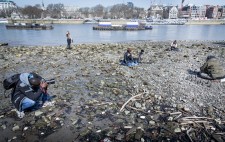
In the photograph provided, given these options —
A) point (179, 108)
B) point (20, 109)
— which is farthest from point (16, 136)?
point (179, 108)

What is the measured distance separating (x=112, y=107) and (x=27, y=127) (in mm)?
3063

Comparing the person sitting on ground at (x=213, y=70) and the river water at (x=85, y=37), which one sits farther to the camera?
the river water at (x=85, y=37)

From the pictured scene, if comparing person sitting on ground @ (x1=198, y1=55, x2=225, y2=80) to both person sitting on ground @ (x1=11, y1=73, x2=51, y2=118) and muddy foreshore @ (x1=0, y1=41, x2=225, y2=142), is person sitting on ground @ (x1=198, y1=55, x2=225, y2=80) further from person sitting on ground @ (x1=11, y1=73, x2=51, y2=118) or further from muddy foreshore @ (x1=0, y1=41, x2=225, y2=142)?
person sitting on ground @ (x1=11, y1=73, x2=51, y2=118)

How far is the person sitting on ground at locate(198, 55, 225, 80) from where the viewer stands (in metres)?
10.6

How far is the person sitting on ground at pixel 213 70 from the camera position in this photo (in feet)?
34.9

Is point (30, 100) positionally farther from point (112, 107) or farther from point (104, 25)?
point (104, 25)

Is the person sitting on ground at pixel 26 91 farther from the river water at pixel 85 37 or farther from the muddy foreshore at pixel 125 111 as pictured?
the river water at pixel 85 37

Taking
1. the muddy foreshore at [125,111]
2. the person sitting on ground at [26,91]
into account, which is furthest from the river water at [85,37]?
the person sitting on ground at [26,91]

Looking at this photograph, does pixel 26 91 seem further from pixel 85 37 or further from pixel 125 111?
pixel 85 37

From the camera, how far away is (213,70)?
1076 centimetres

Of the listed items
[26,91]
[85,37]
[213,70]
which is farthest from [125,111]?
[85,37]

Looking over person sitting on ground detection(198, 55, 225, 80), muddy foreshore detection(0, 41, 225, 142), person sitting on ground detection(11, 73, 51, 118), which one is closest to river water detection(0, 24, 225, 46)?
muddy foreshore detection(0, 41, 225, 142)

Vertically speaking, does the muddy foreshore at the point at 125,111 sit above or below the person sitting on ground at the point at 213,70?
below

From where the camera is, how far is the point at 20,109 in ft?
22.3
